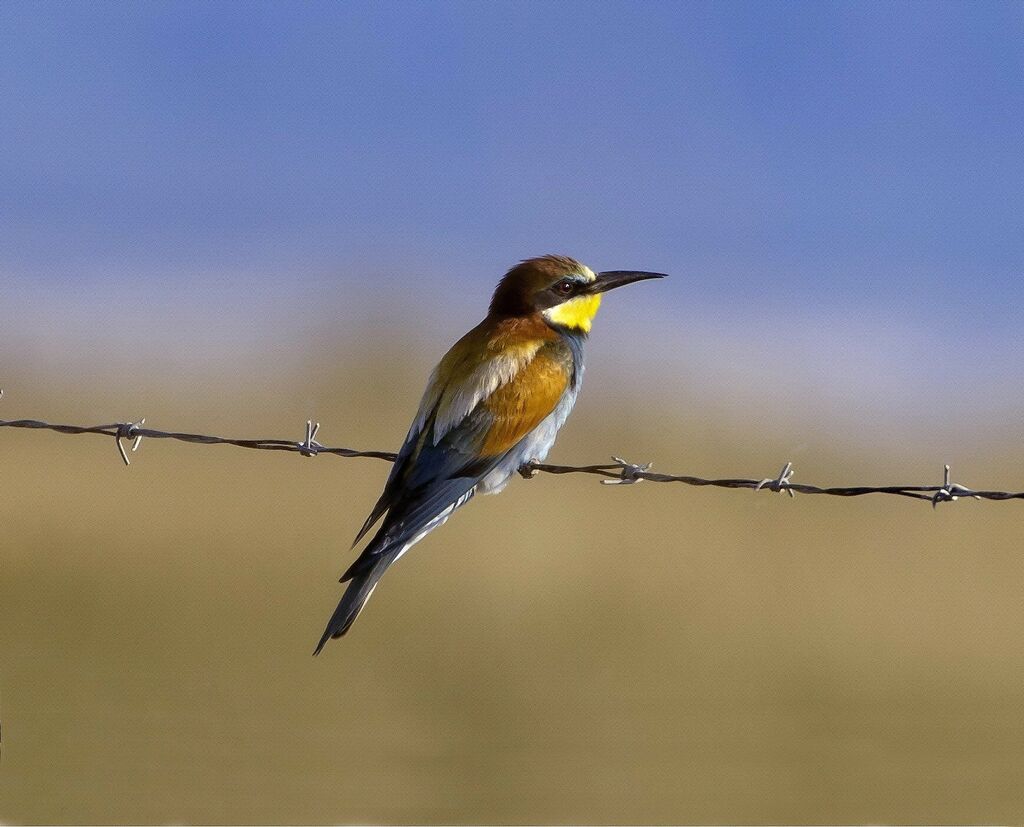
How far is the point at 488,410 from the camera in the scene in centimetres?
432

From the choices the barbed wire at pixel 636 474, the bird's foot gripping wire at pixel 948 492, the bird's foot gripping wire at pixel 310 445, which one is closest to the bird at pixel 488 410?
the barbed wire at pixel 636 474

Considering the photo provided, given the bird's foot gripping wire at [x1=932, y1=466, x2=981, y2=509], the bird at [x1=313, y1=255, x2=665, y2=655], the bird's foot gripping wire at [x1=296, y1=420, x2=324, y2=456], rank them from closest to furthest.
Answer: the bird's foot gripping wire at [x1=932, y1=466, x2=981, y2=509]
the bird's foot gripping wire at [x1=296, y1=420, x2=324, y2=456]
the bird at [x1=313, y1=255, x2=665, y2=655]

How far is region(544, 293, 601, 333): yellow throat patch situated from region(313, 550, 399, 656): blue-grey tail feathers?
120 cm

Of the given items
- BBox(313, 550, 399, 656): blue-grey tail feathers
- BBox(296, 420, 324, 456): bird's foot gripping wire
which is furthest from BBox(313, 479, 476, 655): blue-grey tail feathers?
BBox(296, 420, 324, 456): bird's foot gripping wire

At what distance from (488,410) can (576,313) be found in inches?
29.7

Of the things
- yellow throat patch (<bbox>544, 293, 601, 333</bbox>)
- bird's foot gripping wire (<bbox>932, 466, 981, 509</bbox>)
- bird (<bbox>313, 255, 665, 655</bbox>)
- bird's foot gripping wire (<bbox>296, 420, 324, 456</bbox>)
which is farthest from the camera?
yellow throat patch (<bbox>544, 293, 601, 333</bbox>)

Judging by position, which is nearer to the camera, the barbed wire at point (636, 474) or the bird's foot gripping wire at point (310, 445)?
the barbed wire at point (636, 474)

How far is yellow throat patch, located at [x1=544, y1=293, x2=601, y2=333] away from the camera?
4840mm

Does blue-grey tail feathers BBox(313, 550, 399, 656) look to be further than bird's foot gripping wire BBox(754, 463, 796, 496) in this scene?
Yes

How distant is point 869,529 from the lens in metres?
9.96

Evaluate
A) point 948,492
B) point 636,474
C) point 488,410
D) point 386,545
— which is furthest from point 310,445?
point 948,492

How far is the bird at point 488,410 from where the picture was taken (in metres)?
4.03

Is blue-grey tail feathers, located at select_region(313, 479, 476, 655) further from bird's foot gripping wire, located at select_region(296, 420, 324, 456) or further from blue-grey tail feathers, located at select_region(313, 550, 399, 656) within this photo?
bird's foot gripping wire, located at select_region(296, 420, 324, 456)

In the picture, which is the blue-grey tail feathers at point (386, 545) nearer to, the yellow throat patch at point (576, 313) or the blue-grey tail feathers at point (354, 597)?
the blue-grey tail feathers at point (354, 597)
